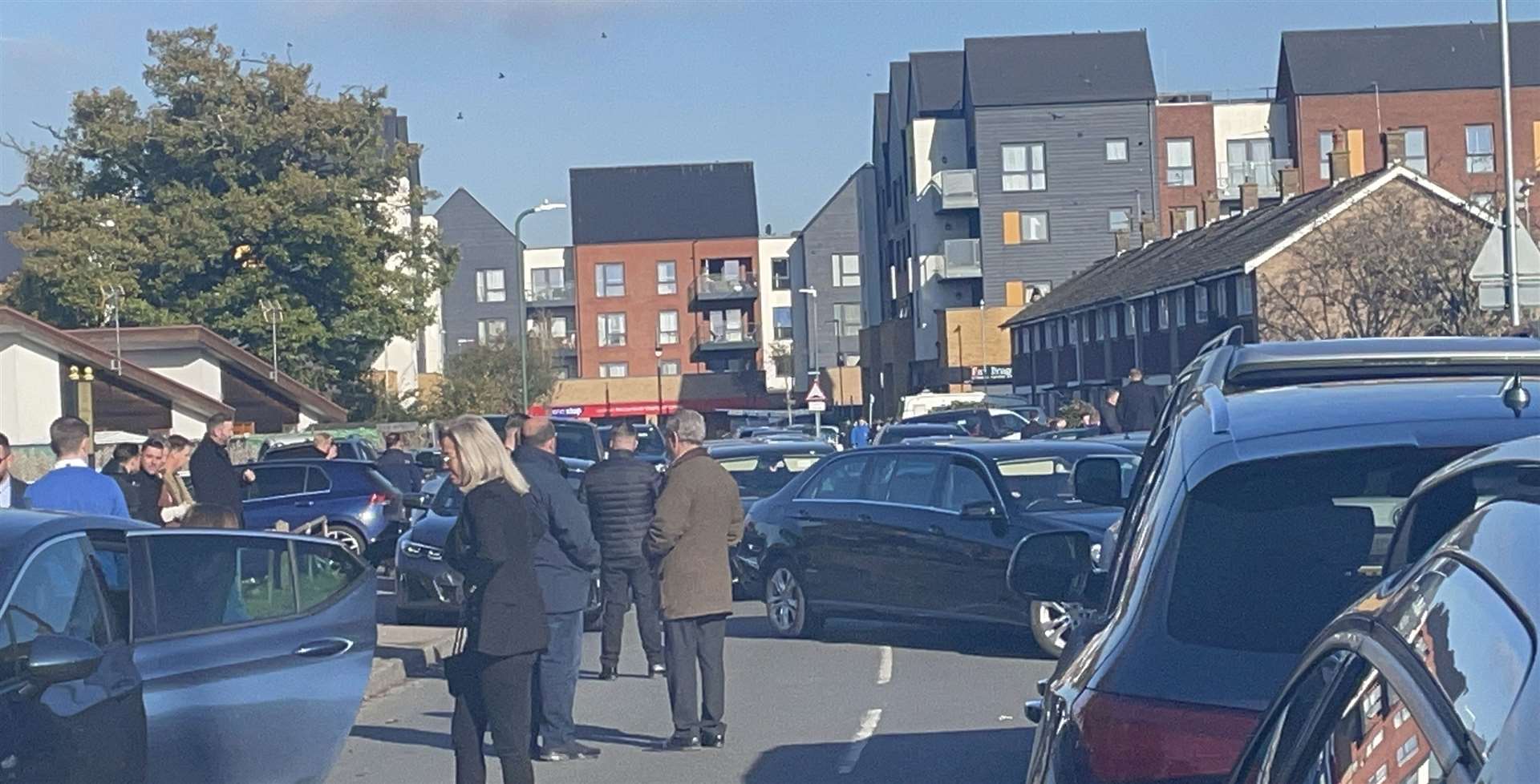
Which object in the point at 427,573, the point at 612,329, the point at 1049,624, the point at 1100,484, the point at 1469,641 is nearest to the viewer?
the point at 1469,641

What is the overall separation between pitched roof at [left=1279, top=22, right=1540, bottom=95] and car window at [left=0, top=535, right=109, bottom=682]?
229 feet

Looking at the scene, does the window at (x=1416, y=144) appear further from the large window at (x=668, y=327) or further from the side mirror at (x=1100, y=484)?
the side mirror at (x=1100, y=484)

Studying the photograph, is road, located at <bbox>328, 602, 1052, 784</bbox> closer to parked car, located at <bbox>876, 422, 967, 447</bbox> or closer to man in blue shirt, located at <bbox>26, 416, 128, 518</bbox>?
man in blue shirt, located at <bbox>26, 416, 128, 518</bbox>

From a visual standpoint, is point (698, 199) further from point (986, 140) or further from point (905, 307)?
point (986, 140)

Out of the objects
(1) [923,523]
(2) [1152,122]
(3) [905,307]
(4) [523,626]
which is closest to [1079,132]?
(2) [1152,122]

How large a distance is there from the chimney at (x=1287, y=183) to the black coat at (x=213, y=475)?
45.1m

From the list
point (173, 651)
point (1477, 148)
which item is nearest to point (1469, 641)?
point (173, 651)

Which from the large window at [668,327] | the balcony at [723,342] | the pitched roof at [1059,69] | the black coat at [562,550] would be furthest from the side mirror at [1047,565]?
the large window at [668,327]

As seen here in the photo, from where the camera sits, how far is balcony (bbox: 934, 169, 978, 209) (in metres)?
74.5

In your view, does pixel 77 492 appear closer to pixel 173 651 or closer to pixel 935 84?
pixel 173 651

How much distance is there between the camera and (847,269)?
103 m

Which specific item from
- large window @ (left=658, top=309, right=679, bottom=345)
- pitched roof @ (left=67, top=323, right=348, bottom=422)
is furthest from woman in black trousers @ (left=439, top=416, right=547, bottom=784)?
large window @ (left=658, top=309, right=679, bottom=345)

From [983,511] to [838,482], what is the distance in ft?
6.51

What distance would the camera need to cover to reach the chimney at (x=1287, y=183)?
58094 mm
